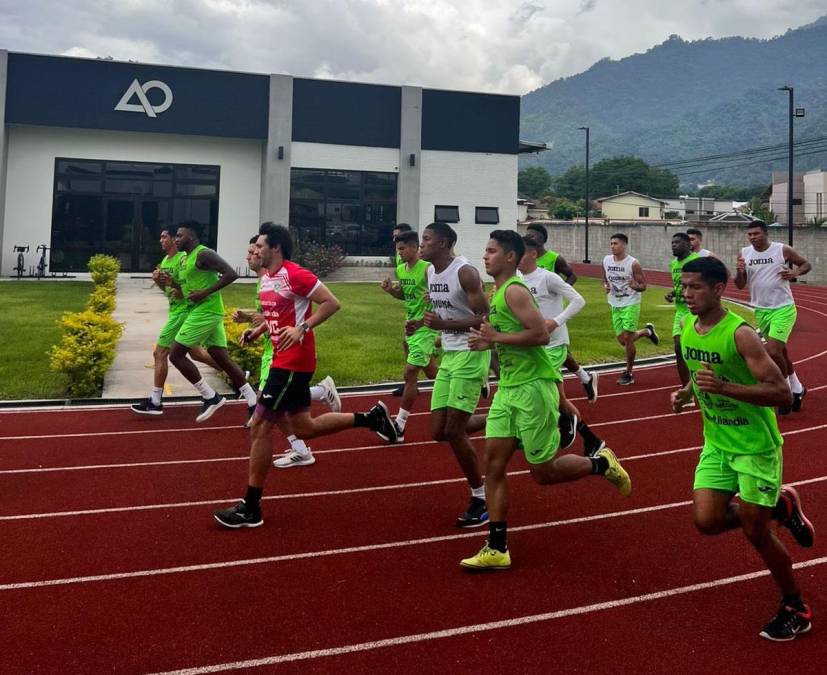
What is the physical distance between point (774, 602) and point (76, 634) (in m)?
3.59

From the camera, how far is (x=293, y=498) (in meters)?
5.90

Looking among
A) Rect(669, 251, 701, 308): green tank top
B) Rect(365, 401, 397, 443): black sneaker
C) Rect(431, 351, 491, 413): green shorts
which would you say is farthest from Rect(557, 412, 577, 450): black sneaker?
Rect(669, 251, 701, 308): green tank top

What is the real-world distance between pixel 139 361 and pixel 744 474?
10288 millimetres

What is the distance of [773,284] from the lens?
886 centimetres

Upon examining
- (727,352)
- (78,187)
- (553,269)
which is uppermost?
(78,187)

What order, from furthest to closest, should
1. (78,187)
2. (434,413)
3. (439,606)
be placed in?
(78,187)
(434,413)
(439,606)

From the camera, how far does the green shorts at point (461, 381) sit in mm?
5449

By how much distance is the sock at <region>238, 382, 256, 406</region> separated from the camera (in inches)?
325

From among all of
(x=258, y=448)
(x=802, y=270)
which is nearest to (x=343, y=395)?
(x=258, y=448)

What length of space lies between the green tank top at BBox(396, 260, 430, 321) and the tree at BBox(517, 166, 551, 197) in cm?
12620

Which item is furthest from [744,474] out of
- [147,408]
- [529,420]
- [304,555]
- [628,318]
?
[628,318]

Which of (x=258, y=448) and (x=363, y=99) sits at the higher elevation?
(x=363, y=99)

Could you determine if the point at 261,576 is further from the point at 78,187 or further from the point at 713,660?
the point at 78,187

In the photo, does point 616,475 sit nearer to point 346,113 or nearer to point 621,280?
point 621,280
